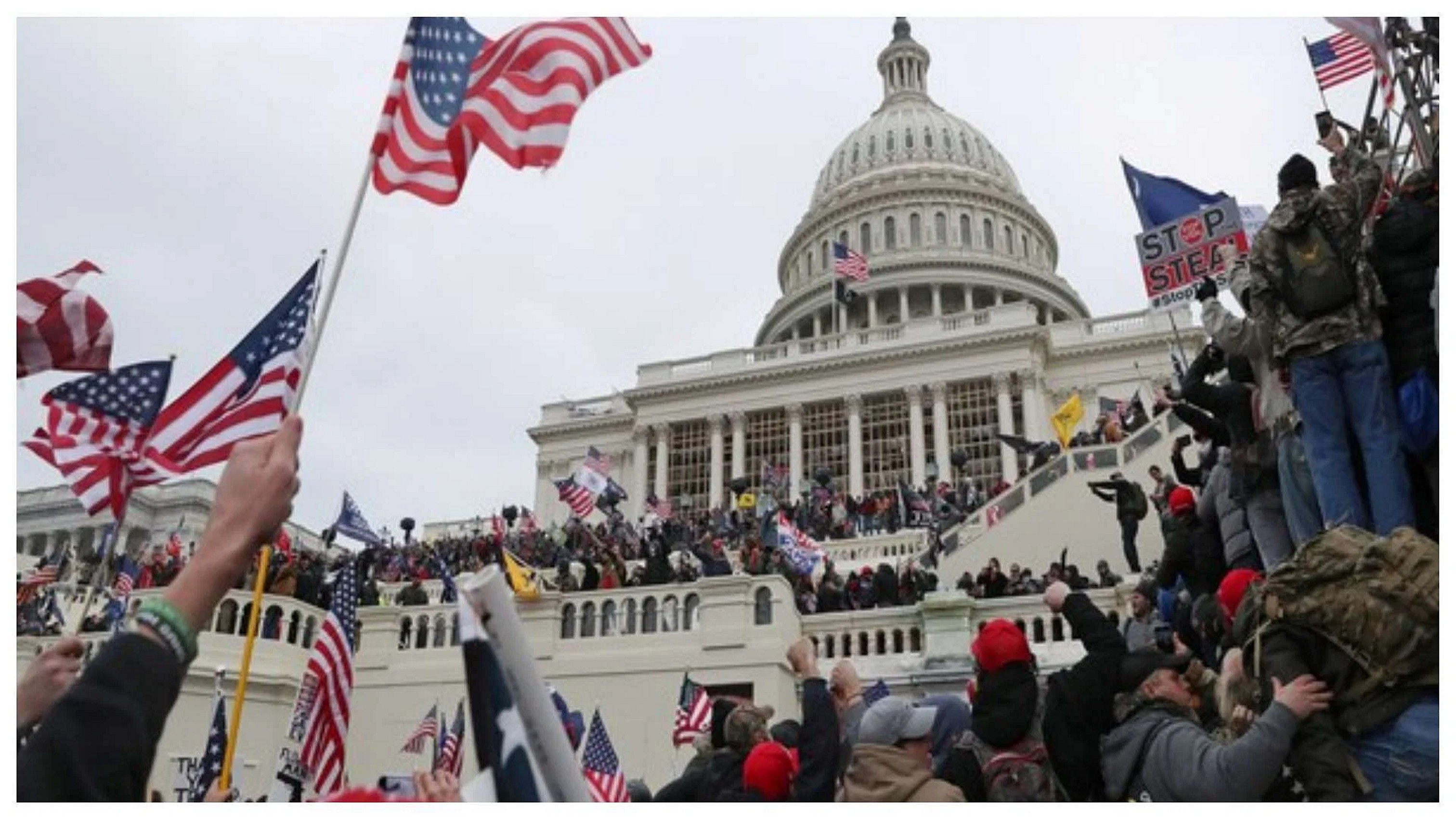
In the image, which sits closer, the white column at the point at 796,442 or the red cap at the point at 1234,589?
the red cap at the point at 1234,589

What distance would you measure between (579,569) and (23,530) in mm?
61403

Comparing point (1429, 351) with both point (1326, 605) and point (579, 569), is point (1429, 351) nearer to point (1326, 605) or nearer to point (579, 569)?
point (1326, 605)

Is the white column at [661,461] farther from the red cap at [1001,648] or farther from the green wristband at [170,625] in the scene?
the green wristband at [170,625]

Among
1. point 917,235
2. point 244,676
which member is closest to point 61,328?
point 244,676

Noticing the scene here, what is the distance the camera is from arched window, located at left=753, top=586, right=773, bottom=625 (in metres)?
14.6

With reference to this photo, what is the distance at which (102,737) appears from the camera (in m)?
2.00

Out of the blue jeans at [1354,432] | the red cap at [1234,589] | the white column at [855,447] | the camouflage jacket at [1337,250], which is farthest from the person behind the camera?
the white column at [855,447]

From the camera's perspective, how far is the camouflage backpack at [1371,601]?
10.3 ft

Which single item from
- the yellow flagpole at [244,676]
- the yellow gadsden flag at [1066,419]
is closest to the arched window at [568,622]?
the yellow flagpole at [244,676]

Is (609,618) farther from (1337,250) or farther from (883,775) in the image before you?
(883,775)

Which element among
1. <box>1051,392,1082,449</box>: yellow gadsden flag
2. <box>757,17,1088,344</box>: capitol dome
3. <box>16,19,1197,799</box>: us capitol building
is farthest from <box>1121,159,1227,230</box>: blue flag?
<box>757,17,1088,344</box>: capitol dome

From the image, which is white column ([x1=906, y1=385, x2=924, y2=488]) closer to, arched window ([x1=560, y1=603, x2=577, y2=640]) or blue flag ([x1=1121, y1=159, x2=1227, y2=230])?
arched window ([x1=560, y1=603, x2=577, y2=640])

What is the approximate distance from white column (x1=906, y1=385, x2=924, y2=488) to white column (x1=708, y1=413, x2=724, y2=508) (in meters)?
8.27

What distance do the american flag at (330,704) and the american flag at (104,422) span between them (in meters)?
2.04
